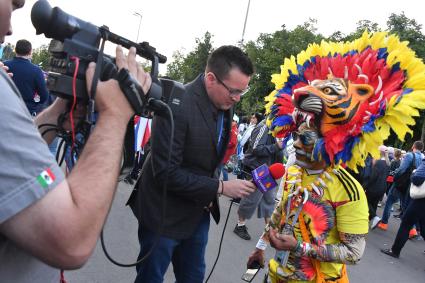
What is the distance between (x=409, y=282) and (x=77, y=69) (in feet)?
17.9

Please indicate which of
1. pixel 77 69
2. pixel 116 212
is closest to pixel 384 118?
pixel 77 69

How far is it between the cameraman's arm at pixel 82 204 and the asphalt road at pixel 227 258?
2.65 m

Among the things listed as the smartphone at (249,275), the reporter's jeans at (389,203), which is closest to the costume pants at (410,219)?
the reporter's jeans at (389,203)

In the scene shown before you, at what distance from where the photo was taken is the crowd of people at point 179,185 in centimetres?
88

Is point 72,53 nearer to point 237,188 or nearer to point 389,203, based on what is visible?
point 237,188

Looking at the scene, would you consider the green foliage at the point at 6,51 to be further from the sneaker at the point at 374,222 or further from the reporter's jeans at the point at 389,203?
the reporter's jeans at the point at 389,203

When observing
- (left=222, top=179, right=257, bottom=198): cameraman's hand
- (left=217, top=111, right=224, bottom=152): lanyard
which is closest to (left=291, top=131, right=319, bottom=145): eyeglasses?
(left=222, top=179, right=257, bottom=198): cameraman's hand

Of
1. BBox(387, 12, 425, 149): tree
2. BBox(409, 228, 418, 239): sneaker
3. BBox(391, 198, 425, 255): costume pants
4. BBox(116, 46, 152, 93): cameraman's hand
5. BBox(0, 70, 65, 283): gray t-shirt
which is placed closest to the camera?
BBox(0, 70, 65, 283): gray t-shirt

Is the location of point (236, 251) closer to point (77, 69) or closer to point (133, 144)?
point (133, 144)

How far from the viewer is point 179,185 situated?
90.1 inches

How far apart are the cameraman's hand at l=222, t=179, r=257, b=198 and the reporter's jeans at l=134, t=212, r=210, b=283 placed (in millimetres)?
338

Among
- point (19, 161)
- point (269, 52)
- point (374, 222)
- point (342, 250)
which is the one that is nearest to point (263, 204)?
point (374, 222)

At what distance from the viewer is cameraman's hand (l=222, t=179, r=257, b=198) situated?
241cm

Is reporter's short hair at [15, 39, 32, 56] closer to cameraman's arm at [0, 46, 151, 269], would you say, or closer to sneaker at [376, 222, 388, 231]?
cameraman's arm at [0, 46, 151, 269]
